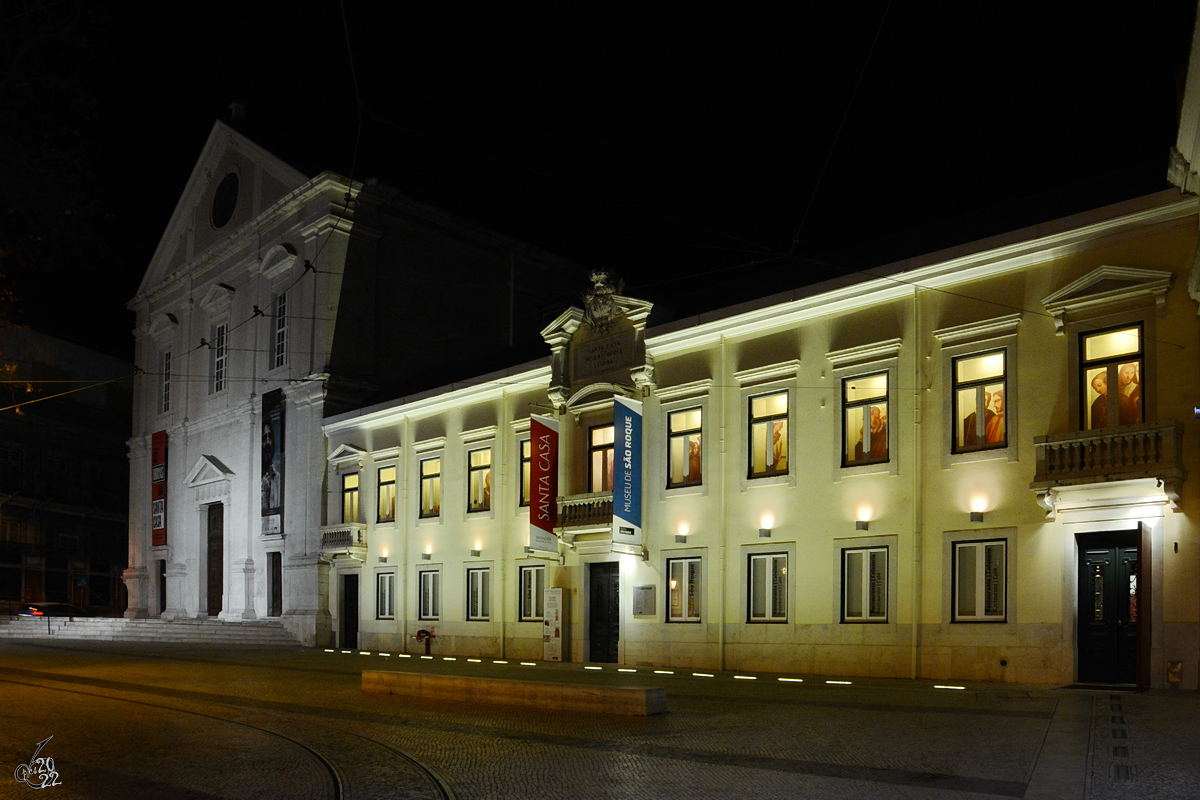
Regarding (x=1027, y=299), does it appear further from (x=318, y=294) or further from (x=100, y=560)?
(x=100, y=560)

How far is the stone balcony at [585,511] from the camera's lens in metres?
26.8

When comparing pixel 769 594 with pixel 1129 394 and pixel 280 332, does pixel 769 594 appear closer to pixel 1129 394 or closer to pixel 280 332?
pixel 1129 394

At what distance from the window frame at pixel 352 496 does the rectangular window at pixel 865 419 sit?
1910 centimetres

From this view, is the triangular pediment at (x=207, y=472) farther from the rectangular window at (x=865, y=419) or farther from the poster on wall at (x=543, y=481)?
the rectangular window at (x=865, y=419)

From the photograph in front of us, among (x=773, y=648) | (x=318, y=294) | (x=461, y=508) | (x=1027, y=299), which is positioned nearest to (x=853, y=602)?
(x=773, y=648)

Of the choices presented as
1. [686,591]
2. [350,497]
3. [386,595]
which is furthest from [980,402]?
[350,497]

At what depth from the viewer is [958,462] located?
21.0 meters

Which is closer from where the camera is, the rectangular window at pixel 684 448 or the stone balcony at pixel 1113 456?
the stone balcony at pixel 1113 456

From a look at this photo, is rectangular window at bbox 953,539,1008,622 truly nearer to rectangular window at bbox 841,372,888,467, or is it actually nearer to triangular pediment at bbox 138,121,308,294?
rectangular window at bbox 841,372,888,467

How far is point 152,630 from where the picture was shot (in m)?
41.5

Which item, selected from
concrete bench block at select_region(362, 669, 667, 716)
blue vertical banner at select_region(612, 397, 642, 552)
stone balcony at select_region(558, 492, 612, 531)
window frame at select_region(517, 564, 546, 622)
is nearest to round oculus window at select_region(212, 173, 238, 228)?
window frame at select_region(517, 564, 546, 622)

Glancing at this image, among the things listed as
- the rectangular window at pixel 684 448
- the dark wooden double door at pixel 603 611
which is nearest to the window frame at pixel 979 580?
the rectangular window at pixel 684 448

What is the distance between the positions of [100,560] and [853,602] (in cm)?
5374

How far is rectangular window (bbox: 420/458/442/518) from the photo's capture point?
1323 inches
